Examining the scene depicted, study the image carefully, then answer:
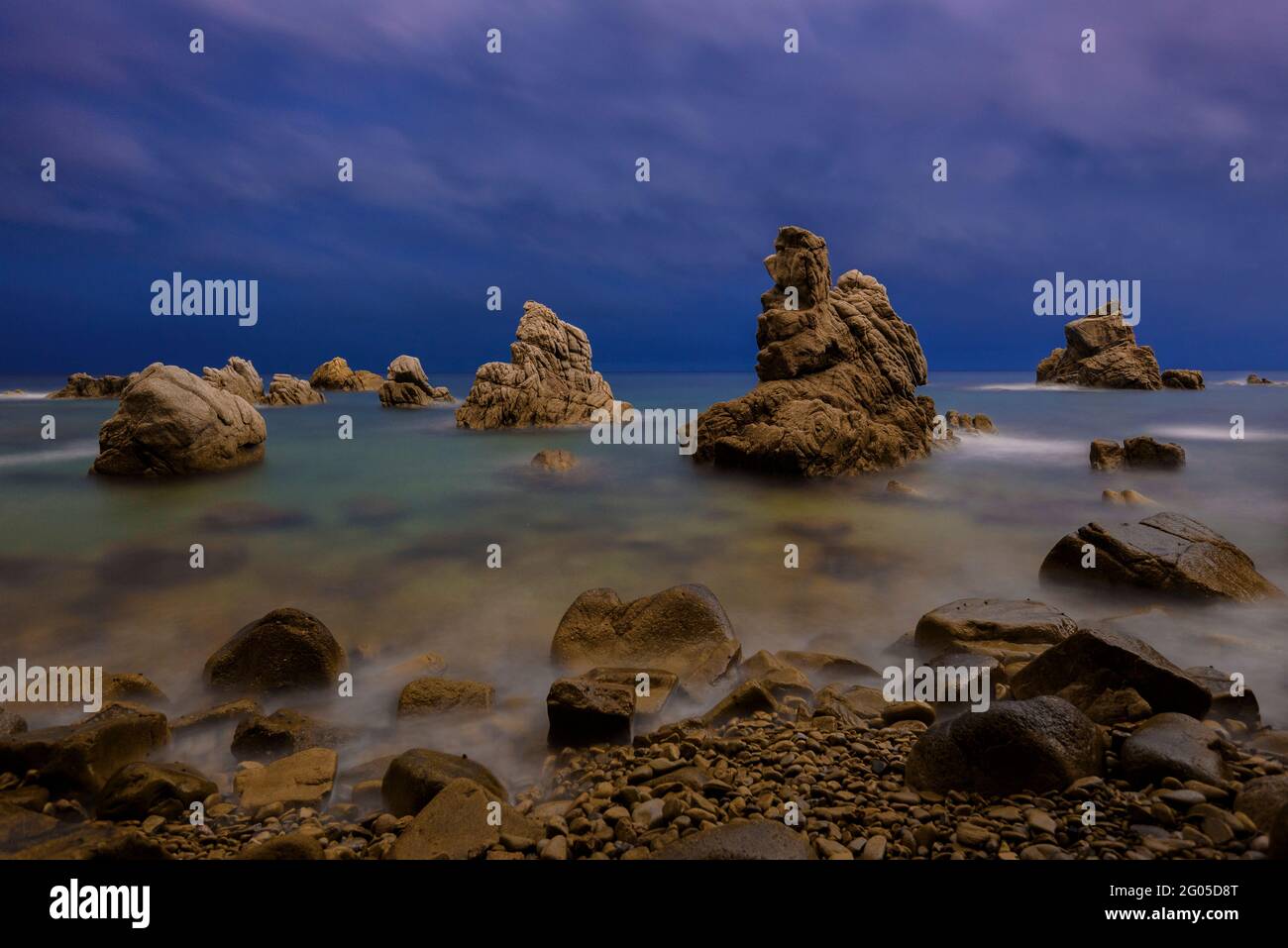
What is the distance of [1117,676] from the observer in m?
5.09

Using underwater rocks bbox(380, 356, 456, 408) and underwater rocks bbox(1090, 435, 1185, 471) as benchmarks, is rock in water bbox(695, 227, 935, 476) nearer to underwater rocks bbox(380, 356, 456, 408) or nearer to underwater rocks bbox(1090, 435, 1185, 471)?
underwater rocks bbox(1090, 435, 1185, 471)

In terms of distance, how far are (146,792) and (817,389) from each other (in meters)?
18.7

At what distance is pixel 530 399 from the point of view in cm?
3644

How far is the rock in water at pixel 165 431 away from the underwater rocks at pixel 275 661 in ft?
48.1

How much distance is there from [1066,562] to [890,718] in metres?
5.59

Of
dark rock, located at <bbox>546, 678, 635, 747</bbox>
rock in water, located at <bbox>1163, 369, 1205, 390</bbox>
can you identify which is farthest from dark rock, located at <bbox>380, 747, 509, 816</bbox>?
rock in water, located at <bbox>1163, 369, 1205, 390</bbox>

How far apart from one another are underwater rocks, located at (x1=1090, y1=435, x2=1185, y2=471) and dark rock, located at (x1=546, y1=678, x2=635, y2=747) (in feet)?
67.5

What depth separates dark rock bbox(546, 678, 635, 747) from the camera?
542 centimetres

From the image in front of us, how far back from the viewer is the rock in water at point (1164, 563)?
842 cm

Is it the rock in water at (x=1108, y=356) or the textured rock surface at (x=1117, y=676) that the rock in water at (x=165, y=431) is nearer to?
the textured rock surface at (x=1117, y=676)

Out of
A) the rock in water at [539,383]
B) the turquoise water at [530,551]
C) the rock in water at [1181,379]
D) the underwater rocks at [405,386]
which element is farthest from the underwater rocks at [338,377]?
the rock in water at [1181,379]

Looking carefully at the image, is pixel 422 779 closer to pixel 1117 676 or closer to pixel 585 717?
pixel 585 717
